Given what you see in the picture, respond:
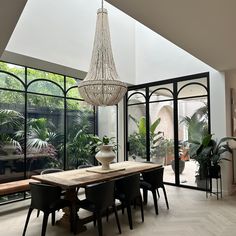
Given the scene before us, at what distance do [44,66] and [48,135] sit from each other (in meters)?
1.67

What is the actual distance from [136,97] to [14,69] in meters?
3.74

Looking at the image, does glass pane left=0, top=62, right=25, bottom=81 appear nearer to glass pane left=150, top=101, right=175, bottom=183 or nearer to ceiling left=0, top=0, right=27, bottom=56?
ceiling left=0, top=0, right=27, bottom=56

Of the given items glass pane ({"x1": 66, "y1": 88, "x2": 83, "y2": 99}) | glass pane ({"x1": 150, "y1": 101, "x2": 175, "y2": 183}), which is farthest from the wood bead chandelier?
glass pane ({"x1": 150, "y1": 101, "x2": 175, "y2": 183})

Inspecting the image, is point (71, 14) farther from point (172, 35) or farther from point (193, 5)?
point (193, 5)

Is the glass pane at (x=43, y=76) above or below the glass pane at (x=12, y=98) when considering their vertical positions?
above

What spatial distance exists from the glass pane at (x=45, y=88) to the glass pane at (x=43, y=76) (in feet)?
0.40

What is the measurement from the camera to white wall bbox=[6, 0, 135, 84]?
470cm

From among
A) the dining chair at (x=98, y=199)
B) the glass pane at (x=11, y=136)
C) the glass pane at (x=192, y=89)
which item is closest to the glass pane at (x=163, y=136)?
the glass pane at (x=192, y=89)

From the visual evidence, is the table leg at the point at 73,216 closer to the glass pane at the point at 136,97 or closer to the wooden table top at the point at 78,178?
the wooden table top at the point at 78,178

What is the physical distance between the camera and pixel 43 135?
5656 mm

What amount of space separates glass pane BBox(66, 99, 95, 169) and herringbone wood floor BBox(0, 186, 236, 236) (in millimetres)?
1753

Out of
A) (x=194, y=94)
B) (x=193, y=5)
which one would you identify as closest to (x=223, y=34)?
(x=193, y=5)

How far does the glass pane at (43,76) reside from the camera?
545 cm

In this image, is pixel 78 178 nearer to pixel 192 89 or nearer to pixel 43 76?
pixel 43 76
